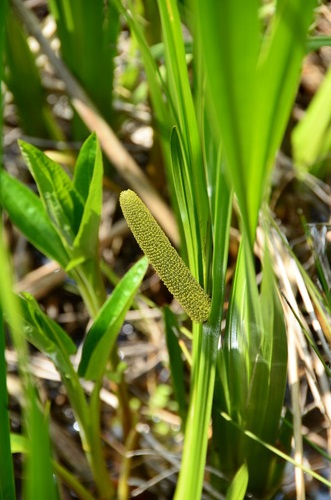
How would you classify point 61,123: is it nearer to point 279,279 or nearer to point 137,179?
point 137,179

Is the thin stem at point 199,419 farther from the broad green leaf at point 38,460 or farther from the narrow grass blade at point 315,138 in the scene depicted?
the narrow grass blade at point 315,138

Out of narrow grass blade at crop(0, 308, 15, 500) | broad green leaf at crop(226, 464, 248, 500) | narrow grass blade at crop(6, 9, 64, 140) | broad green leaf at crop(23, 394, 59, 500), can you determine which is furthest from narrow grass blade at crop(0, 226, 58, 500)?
narrow grass blade at crop(6, 9, 64, 140)

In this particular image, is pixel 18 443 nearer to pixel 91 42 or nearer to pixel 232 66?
pixel 232 66

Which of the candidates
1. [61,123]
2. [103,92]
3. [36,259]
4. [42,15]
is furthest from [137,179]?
[42,15]

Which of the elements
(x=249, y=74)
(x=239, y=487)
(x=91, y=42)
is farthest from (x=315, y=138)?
(x=249, y=74)

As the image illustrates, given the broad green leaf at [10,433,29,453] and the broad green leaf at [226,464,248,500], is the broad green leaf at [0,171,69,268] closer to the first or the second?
the broad green leaf at [10,433,29,453]

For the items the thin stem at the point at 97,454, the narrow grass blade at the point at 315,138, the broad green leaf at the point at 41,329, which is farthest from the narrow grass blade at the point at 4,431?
the narrow grass blade at the point at 315,138
